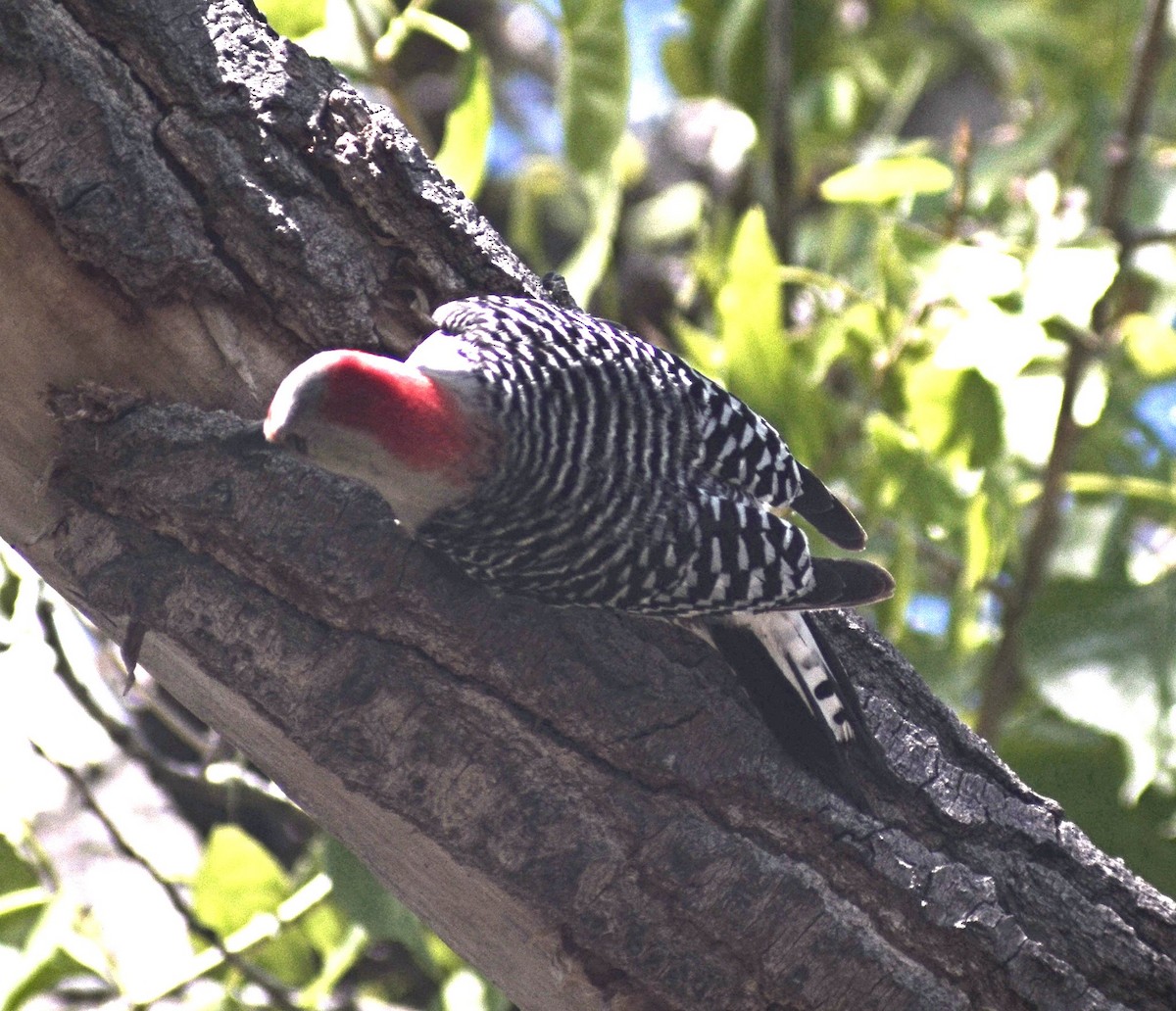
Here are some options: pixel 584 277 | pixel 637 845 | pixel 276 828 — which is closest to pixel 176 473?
pixel 637 845

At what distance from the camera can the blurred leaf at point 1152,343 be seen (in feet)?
9.37

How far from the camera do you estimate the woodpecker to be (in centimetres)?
193

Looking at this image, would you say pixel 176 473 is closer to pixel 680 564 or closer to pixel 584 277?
pixel 680 564

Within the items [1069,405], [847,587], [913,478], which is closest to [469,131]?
[913,478]

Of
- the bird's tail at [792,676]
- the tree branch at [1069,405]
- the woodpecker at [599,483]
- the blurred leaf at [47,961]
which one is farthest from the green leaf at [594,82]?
the blurred leaf at [47,961]

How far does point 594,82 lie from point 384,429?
51.2 inches

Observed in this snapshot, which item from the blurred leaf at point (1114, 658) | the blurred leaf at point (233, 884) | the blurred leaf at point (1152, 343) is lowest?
the blurred leaf at point (233, 884)

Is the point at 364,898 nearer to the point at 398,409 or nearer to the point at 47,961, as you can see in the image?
the point at 47,961

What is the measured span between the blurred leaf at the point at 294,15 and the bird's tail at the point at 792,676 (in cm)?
121

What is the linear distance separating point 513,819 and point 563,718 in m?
0.15

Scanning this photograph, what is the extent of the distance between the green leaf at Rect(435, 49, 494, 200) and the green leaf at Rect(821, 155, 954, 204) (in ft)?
2.18

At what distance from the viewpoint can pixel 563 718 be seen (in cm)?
186

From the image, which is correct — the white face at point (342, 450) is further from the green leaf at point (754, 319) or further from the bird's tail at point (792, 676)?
the green leaf at point (754, 319)

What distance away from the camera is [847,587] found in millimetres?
1959
